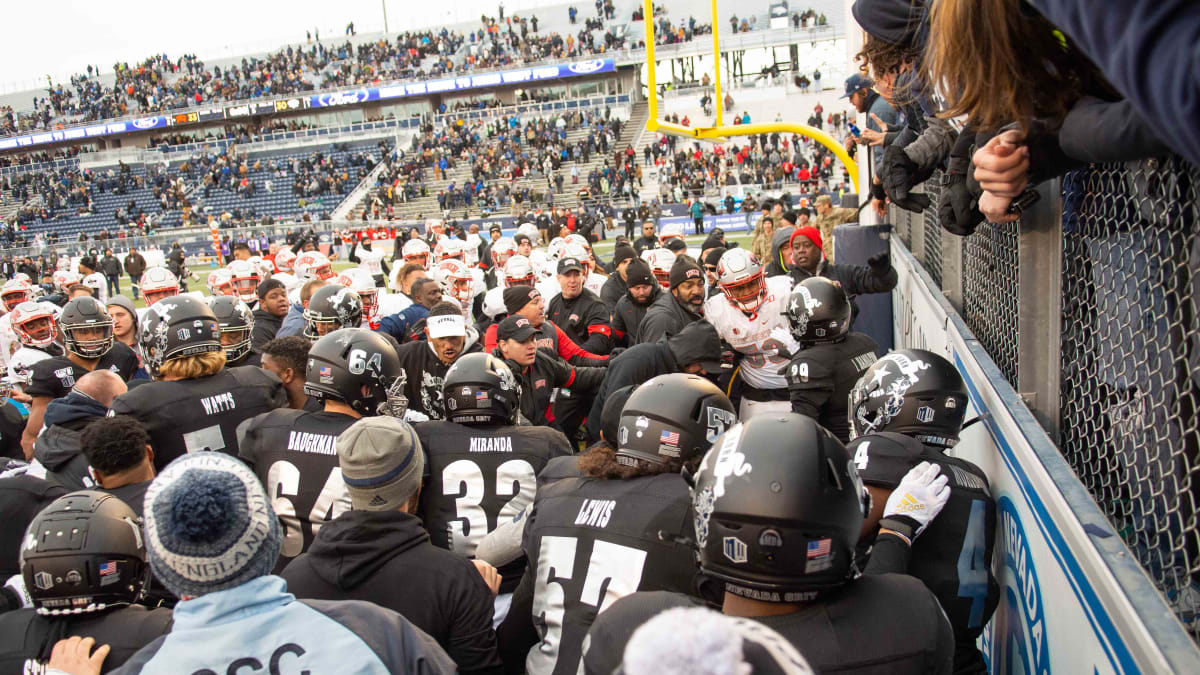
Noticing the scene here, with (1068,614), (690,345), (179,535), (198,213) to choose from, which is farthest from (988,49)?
(198,213)

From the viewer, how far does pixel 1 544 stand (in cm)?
391

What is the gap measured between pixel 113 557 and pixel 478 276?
9.08m

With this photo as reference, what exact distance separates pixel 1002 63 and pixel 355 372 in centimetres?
354

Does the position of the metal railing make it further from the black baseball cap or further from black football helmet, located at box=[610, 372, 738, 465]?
the black baseball cap

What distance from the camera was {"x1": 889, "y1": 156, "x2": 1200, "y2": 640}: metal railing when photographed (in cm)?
200

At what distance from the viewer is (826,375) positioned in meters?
5.01

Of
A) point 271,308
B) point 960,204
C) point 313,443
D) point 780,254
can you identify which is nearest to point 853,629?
point 960,204

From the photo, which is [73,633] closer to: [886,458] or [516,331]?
[886,458]

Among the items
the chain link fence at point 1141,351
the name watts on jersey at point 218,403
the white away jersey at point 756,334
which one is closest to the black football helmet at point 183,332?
the name watts on jersey at point 218,403

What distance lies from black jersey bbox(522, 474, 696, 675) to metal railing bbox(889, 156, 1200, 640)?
135 cm

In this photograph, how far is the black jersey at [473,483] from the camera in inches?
160

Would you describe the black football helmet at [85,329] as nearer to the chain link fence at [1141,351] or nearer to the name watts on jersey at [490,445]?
the name watts on jersey at [490,445]

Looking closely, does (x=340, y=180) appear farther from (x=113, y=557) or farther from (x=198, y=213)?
(x=113, y=557)

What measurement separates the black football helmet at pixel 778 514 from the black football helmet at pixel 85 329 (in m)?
6.13
